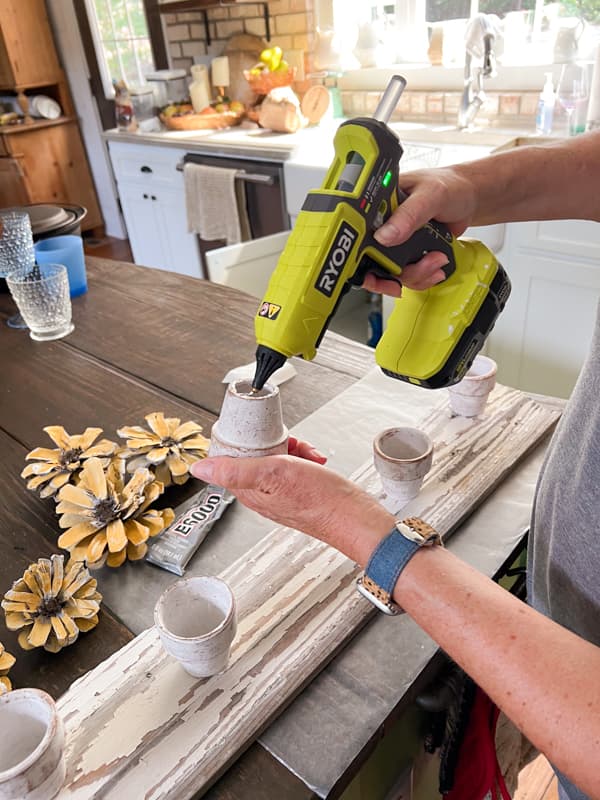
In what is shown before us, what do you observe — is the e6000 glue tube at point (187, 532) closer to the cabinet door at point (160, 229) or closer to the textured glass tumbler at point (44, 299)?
the textured glass tumbler at point (44, 299)

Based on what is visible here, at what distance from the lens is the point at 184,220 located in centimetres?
309

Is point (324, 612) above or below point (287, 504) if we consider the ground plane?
below

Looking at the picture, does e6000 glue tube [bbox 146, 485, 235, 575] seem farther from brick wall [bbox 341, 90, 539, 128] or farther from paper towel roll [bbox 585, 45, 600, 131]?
brick wall [bbox 341, 90, 539, 128]

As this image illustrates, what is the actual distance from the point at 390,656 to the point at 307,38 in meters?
2.97

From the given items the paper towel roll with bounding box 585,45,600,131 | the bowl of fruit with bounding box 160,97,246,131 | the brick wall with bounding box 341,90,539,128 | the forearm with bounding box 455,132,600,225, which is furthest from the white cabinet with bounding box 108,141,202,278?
the forearm with bounding box 455,132,600,225

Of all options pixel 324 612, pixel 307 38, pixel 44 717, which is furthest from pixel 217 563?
pixel 307 38

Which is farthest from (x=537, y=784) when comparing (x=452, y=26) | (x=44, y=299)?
(x=452, y=26)

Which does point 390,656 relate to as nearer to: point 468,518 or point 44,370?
point 468,518

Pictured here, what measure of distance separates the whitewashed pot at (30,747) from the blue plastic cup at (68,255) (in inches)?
46.9

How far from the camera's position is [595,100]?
1.85 meters

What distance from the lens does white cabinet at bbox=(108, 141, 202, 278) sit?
3.02m

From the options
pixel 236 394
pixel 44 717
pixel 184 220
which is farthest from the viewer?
pixel 184 220

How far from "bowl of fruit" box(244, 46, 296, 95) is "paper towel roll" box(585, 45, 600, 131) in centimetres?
147

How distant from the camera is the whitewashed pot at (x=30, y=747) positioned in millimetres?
492
